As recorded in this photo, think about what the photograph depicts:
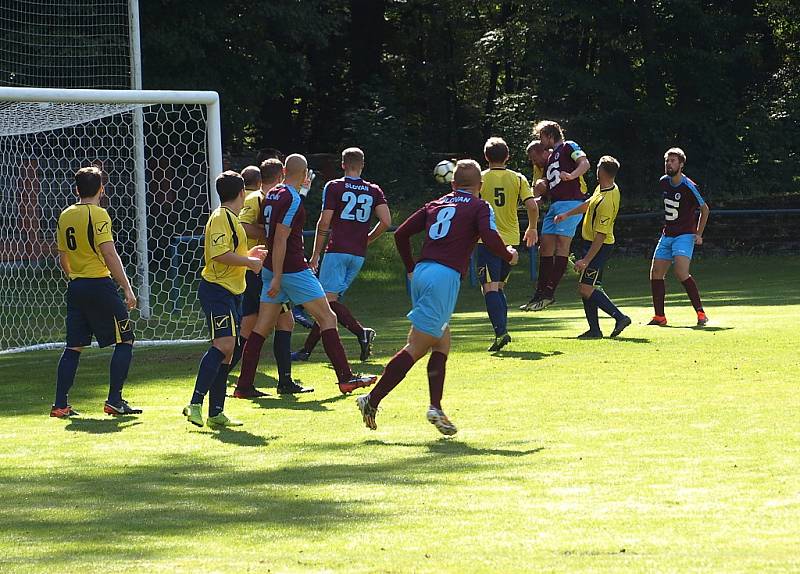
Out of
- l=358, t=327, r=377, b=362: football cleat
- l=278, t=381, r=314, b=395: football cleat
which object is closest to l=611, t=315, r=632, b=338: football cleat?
l=358, t=327, r=377, b=362: football cleat

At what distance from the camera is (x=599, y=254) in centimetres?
1392

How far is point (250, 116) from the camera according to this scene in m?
29.9

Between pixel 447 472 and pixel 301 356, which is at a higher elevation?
pixel 447 472

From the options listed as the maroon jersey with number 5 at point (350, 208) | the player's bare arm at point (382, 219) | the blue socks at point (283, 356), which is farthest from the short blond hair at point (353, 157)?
the blue socks at point (283, 356)

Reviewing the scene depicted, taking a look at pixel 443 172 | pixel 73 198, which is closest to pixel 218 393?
pixel 443 172

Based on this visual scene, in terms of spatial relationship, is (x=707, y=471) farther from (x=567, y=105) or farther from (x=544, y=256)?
(x=567, y=105)

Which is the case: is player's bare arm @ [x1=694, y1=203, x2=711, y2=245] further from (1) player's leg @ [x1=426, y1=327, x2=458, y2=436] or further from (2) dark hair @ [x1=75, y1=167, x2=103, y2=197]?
(2) dark hair @ [x1=75, y1=167, x2=103, y2=197]

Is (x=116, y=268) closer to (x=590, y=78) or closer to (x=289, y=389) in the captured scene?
(x=289, y=389)

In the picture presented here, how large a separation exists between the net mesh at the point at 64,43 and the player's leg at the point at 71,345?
1572cm

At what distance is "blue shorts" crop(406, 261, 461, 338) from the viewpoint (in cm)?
834

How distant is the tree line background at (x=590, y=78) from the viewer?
28.7 meters

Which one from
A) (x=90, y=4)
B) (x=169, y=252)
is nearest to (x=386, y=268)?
(x=169, y=252)

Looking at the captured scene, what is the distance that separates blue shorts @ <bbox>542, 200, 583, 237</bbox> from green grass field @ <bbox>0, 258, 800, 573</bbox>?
2721 mm

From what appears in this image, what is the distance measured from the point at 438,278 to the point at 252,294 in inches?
120
